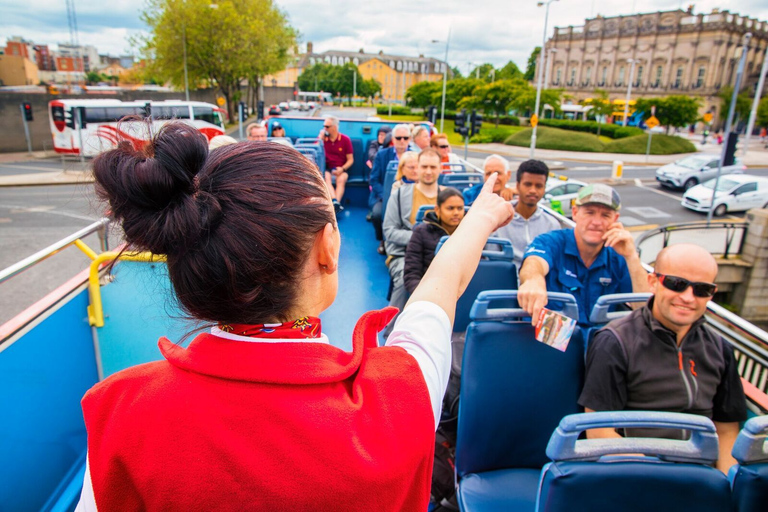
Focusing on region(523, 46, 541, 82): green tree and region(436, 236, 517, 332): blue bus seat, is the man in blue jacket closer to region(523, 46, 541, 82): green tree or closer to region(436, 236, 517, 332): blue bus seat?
region(436, 236, 517, 332): blue bus seat

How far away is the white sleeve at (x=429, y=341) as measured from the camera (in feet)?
2.71

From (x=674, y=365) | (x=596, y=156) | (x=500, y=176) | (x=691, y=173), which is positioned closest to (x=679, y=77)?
(x=596, y=156)

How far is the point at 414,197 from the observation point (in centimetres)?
471

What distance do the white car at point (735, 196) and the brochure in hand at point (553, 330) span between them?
65.1ft

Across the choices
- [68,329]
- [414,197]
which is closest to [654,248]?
[414,197]

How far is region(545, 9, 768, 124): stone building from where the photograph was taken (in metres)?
59.0

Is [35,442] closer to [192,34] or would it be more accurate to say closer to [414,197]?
[414,197]

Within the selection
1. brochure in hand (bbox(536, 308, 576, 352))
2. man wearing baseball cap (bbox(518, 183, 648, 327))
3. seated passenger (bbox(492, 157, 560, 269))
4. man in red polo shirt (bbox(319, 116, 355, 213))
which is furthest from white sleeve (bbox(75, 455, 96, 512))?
man in red polo shirt (bbox(319, 116, 355, 213))

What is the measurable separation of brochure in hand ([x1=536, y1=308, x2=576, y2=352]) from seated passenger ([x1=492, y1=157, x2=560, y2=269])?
5.93 feet

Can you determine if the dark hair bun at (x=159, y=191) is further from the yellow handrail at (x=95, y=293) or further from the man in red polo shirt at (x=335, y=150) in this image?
the man in red polo shirt at (x=335, y=150)

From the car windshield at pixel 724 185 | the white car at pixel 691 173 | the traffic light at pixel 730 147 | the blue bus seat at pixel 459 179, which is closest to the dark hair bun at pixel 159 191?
the blue bus seat at pixel 459 179

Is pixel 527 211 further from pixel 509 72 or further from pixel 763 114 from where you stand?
pixel 509 72

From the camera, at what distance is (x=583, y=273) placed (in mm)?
3055

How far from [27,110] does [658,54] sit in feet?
230
